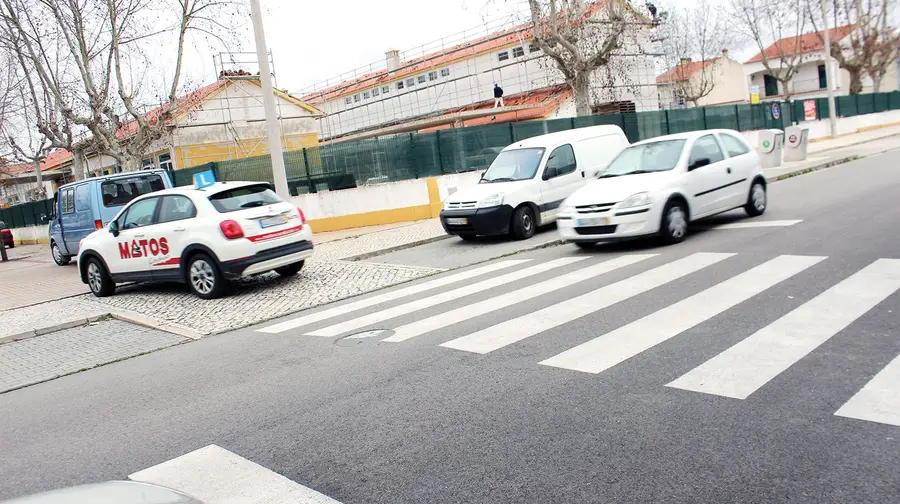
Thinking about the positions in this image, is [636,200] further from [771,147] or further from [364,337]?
[771,147]

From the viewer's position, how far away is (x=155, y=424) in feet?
17.4

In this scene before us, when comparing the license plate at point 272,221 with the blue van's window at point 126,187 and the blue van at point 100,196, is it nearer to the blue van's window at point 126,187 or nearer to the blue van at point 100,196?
the blue van at point 100,196

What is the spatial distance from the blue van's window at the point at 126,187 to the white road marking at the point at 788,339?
13812mm

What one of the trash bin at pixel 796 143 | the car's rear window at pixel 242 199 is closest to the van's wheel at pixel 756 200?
the car's rear window at pixel 242 199

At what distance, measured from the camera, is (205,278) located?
34.5ft

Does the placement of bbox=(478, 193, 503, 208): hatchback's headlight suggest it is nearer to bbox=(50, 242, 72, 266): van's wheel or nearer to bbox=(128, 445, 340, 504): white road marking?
bbox=(128, 445, 340, 504): white road marking

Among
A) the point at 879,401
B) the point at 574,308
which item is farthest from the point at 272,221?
the point at 879,401

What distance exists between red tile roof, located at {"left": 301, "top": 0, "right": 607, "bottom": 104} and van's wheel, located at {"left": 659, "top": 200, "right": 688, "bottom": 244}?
25236mm

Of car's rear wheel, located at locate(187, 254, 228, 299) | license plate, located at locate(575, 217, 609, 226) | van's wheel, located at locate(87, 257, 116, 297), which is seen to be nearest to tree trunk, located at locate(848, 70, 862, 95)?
license plate, located at locate(575, 217, 609, 226)

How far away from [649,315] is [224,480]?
13.9 feet

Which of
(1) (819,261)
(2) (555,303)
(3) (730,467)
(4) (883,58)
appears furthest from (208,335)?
(4) (883,58)

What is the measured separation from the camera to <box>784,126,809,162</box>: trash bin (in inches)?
926

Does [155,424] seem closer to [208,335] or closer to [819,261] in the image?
[208,335]

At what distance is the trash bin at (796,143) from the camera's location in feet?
77.2
